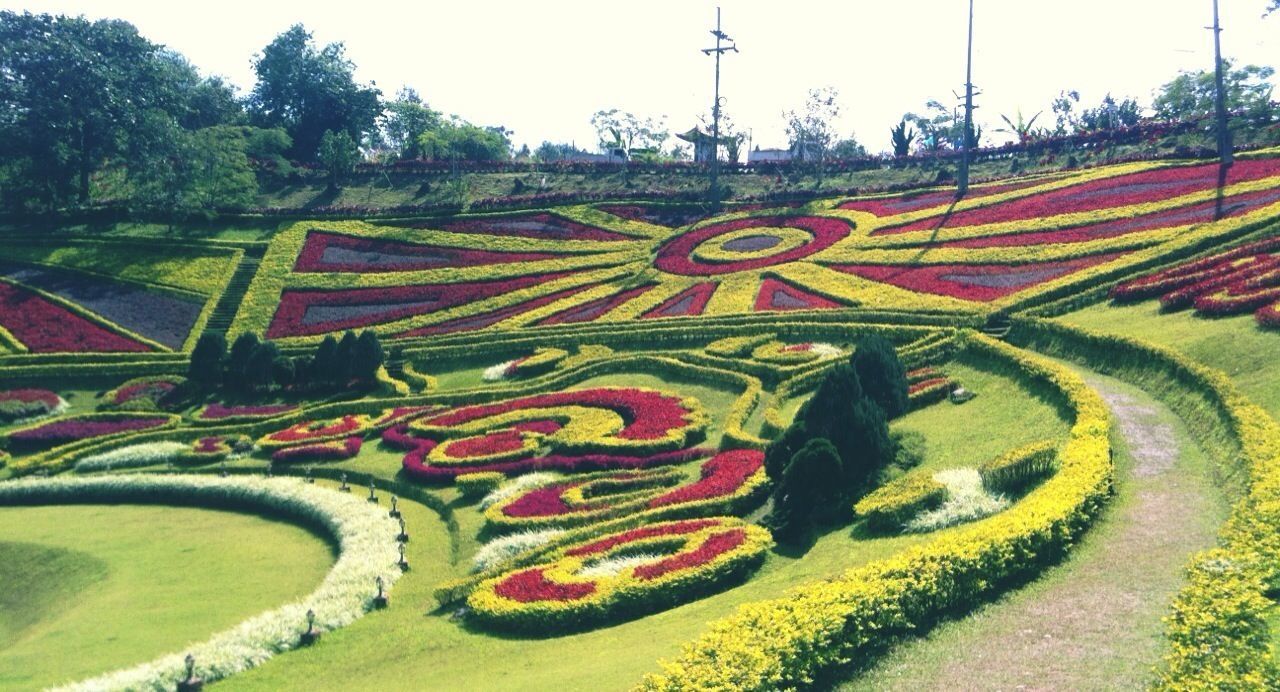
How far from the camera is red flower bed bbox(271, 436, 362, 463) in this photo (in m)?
33.8

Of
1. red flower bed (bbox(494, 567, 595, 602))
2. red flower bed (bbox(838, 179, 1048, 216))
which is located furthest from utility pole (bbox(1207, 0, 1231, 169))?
red flower bed (bbox(494, 567, 595, 602))

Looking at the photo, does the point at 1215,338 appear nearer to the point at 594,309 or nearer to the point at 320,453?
the point at 320,453

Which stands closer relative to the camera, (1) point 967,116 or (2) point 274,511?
(2) point 274,511

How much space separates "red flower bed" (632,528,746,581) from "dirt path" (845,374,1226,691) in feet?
20.2

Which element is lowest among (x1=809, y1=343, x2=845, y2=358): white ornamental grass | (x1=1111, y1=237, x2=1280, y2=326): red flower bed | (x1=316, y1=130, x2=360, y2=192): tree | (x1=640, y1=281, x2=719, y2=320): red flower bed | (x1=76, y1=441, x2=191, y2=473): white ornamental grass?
(x1=76, y1=441, x2=191, y2=473): white ornamental grass

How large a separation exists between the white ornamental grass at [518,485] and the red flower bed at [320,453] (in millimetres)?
7210

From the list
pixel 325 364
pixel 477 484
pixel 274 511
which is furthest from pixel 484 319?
pixel 477 484

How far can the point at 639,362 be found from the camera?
39.3 meters

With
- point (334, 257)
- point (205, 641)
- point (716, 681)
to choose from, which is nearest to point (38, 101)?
point (334, 257)

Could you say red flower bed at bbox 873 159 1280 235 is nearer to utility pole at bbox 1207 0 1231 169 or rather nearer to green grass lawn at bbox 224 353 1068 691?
utility pole at bbox 1207 0 1231 169

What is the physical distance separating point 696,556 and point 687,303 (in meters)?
26.9

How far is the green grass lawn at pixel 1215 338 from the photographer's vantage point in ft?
78.0

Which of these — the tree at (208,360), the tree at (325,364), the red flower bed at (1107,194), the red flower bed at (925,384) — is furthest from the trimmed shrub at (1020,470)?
the tree at (208,360)

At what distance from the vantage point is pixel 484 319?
49.0 meters
